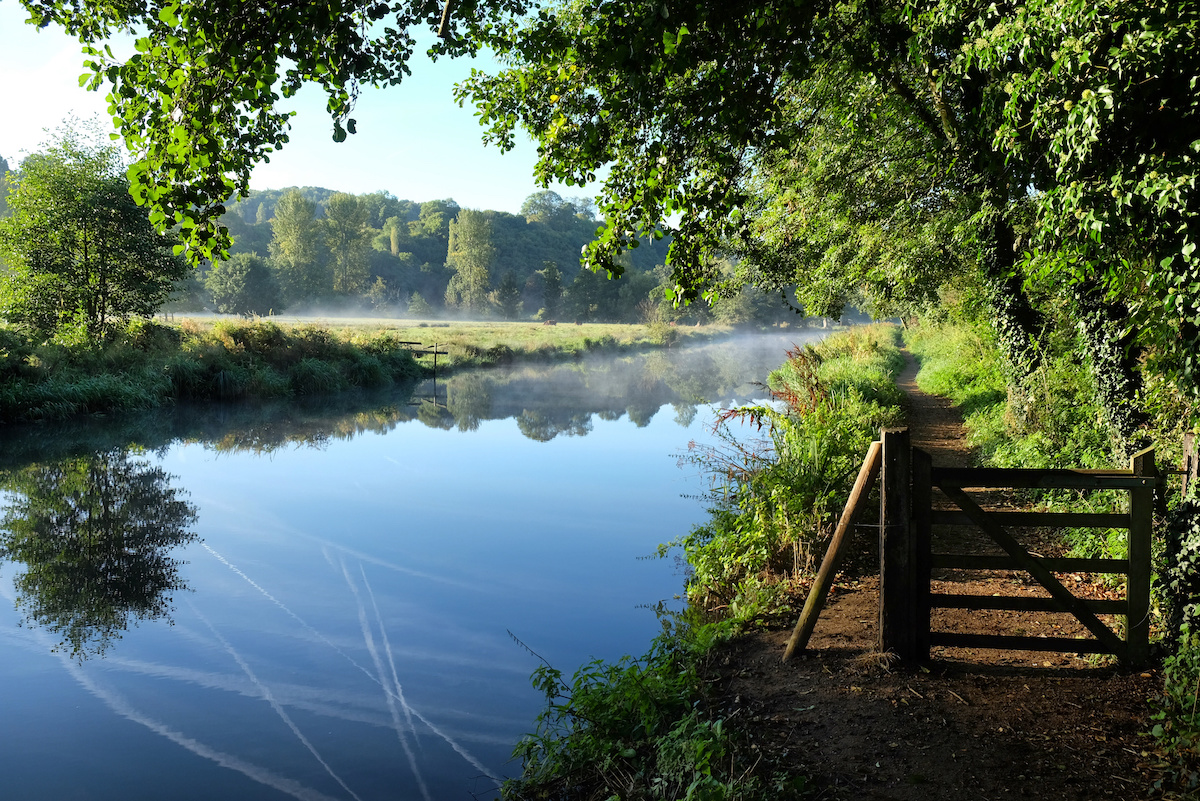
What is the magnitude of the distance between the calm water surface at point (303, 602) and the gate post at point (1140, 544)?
149 inches

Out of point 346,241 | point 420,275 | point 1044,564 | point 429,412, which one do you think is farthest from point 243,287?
point 1044,564

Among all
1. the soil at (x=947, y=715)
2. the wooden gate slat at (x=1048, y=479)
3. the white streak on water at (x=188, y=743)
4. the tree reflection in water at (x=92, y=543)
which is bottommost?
the white streak on water at (x=188, y=743)

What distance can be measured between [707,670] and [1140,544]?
2.90 meters

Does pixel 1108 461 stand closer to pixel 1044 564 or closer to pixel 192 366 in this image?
pixel 1044 564

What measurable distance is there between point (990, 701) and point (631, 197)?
4.36m

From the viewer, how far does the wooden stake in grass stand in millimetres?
5066

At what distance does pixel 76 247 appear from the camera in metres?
21.6

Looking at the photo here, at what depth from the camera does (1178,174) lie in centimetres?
372

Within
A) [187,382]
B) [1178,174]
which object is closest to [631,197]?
[1178,174]

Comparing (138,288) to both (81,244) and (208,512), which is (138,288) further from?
(208,512)

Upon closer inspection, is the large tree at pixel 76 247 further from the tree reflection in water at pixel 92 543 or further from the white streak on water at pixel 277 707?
the white streak on water at pixel 277 707

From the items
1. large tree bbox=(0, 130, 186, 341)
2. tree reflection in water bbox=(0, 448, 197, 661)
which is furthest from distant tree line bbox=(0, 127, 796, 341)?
tree reflection in water bbox=(0, 448, 197, 661)

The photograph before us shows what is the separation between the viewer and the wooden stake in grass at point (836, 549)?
507cm

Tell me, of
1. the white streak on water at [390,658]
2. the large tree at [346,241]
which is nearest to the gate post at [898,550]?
the white streak on water at [390,658]
